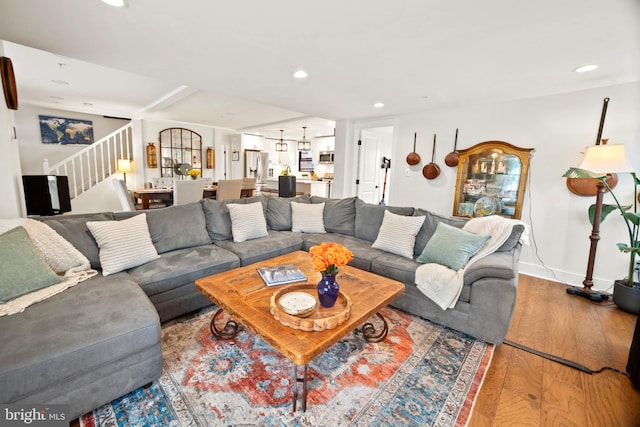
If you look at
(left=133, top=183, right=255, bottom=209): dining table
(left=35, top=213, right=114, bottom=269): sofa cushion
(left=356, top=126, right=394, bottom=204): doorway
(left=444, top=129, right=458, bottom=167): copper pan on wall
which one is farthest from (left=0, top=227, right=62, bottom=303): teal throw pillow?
(left=356, top=126, right=394, bottom=204): doorway

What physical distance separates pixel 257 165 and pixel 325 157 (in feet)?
7.91

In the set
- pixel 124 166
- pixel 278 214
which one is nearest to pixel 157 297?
pixel 278 214

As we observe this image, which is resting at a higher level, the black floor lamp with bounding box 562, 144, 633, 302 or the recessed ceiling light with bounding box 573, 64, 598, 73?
the recessed ceiling light with bounding box 573, 64, 598, 73

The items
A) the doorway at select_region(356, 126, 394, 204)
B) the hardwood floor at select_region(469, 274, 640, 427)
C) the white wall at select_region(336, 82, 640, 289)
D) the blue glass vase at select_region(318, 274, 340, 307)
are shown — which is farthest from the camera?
the doorway at select_region(356, 126, 394, 204)

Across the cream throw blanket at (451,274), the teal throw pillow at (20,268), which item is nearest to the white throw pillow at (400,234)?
the cream throw blanket at (451,274)

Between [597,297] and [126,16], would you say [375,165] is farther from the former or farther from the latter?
[126,16]

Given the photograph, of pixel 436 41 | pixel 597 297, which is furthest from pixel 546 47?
pixel 597 297

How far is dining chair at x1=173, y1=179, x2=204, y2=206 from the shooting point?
4.35m

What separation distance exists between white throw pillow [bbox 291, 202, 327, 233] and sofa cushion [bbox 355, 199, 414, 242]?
490 millimetres

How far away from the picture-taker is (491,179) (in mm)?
3715

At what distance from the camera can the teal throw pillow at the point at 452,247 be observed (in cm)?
222

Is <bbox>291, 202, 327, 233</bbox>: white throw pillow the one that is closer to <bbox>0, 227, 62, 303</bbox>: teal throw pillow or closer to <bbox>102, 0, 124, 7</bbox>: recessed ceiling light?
<bbox>0, 227, 62, 303</bbox>: teal throw pillow

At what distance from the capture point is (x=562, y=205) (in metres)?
3.24

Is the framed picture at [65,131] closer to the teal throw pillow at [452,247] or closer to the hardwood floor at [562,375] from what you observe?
the teal throw pillow at [452,247]
